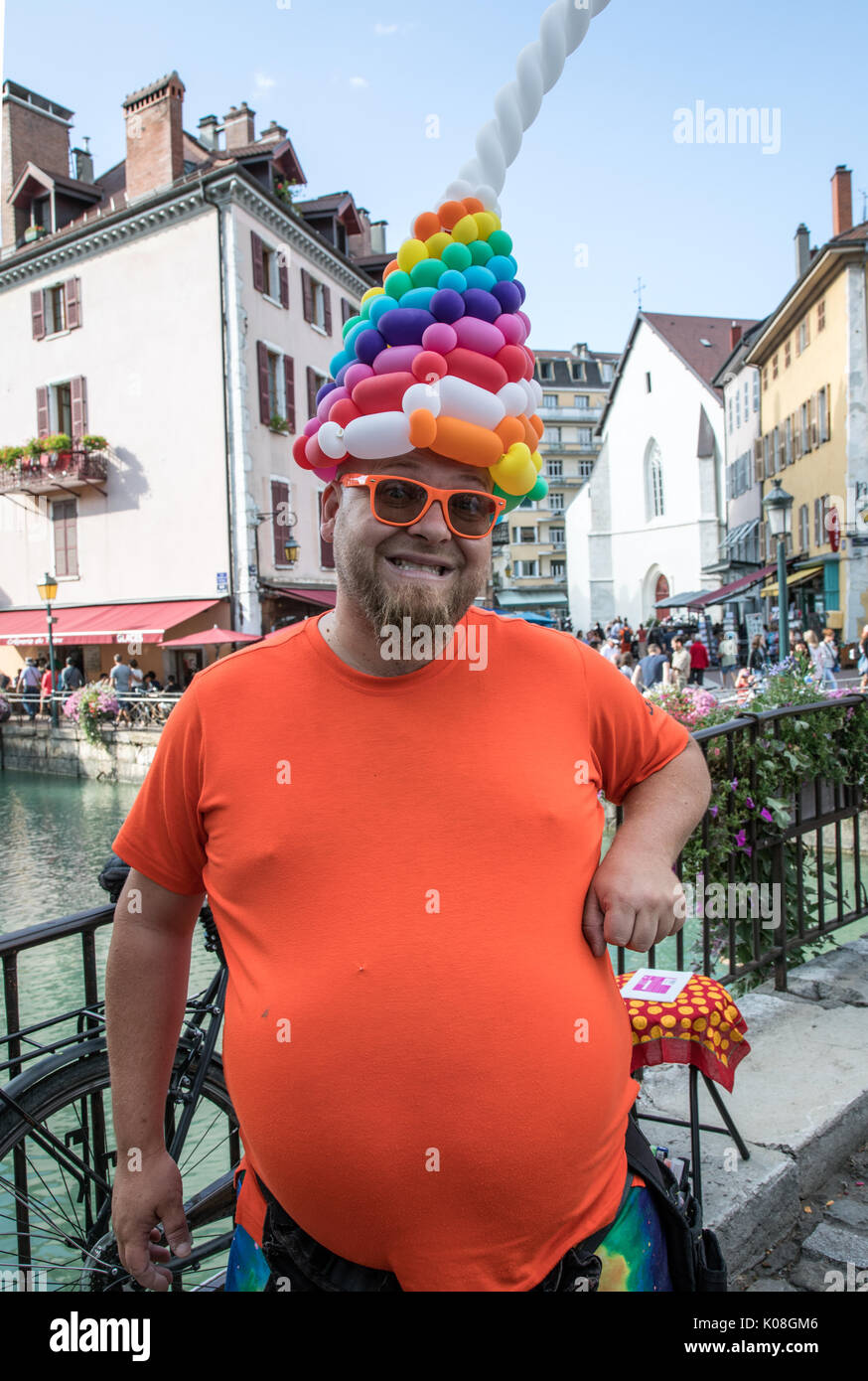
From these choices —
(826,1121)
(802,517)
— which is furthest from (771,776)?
(802,517)

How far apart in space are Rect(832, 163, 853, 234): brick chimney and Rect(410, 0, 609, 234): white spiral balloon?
111ft

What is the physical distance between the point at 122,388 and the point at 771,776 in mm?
24229

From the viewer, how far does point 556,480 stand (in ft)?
254

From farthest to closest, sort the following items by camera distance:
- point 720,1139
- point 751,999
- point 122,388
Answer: point 122,388 < point 751,999 < point 720,1139

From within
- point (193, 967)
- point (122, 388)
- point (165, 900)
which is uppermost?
point (122, 388)

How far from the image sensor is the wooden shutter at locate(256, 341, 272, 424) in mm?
23734

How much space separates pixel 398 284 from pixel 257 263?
24.6 meters

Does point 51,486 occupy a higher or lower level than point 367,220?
lower

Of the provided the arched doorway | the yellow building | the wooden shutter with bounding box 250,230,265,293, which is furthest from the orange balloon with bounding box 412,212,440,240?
the arched doorway

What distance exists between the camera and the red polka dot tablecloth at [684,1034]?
6.55ft

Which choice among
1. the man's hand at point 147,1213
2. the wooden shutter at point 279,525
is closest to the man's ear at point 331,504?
the man's hand at point 147,1213

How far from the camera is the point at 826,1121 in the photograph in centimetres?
282

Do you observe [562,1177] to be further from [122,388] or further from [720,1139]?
[122,388]

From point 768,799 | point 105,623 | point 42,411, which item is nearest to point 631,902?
point 768,799
